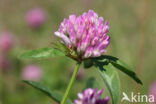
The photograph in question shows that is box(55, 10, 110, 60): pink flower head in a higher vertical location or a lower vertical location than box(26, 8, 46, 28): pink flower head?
lower

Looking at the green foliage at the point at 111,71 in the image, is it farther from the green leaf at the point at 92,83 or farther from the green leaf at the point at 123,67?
the green leaf at the point at 92,83

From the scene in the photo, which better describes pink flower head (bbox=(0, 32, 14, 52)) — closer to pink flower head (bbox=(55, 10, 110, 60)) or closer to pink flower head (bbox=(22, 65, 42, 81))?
pink flower head (bbox=(22, 65, 42, 81))

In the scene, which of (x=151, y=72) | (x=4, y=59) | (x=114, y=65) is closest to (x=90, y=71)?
→ (x=151, y=72)

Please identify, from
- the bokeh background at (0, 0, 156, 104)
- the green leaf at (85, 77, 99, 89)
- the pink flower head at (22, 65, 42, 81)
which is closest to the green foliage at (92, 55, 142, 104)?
the green leaf at (85, 77, 99, 89)

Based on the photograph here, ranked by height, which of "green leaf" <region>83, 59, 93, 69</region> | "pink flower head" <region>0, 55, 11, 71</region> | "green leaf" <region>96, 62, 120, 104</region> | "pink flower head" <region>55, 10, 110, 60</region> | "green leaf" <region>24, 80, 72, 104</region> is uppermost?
"pink flower head" <region>0, 55, 11, 71</region>

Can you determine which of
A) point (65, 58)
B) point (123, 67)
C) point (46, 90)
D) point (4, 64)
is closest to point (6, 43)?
point (4, 64)
